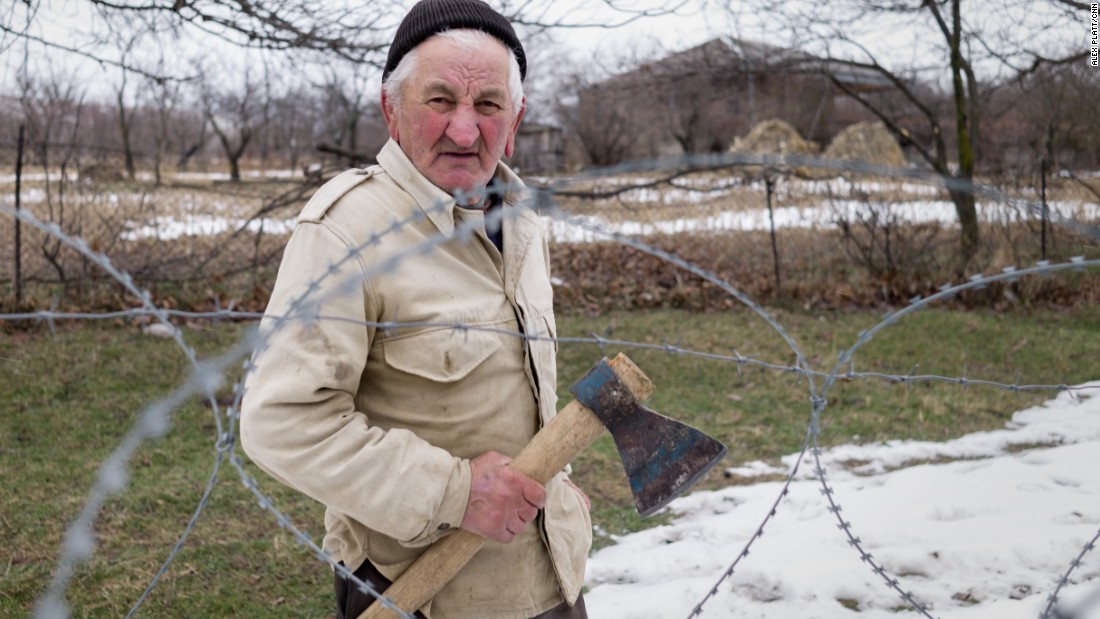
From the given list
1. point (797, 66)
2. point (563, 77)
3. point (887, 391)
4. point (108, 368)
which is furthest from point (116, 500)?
point (563, 77)

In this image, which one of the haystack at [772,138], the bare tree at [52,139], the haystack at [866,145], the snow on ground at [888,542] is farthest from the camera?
the haystack at [772,138]

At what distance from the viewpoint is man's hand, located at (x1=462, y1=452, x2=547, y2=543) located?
5.40 ft

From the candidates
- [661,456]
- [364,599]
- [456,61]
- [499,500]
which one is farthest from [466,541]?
[456,61]

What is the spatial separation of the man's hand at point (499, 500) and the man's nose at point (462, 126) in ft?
2.06

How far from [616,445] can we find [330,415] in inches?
22.9

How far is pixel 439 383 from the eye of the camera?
66.5 inches

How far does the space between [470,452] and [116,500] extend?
318cm

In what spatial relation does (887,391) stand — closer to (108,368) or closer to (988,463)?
(988,463)

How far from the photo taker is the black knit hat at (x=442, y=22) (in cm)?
172

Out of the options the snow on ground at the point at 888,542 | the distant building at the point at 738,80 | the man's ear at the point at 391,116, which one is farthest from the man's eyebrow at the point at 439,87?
the distant building at the point at 738,80

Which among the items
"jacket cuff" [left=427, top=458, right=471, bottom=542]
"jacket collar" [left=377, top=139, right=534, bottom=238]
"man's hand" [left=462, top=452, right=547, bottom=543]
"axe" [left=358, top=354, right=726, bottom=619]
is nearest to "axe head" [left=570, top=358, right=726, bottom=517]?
"axe" [left=358, top=354, right=726, bottom=619]

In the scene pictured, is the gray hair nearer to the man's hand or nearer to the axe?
the axe

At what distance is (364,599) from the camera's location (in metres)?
1.82

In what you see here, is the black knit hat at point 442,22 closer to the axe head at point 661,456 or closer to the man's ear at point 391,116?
the man's ear at point 391,116
